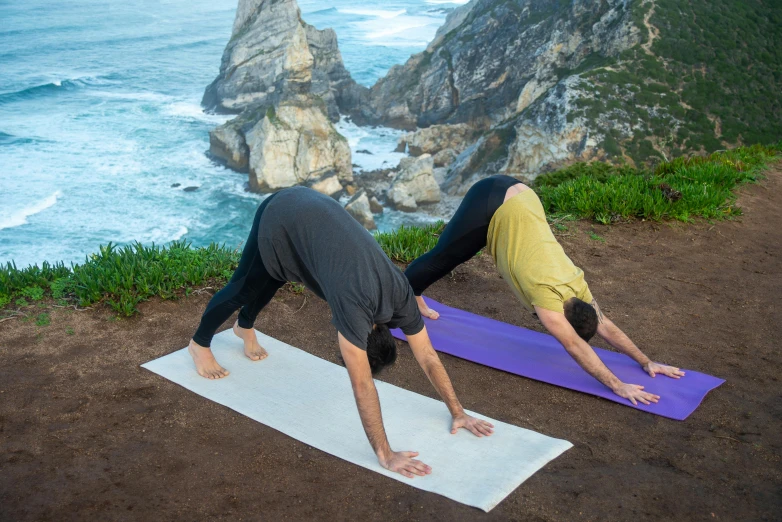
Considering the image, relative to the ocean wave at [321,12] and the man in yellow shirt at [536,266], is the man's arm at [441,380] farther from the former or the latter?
the ocean wave at [321,12]

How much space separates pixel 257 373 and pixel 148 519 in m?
1.48

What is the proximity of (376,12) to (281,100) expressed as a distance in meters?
56.7

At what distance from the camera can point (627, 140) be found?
29812 millimetres

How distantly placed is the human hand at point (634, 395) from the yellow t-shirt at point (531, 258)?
2.12ft

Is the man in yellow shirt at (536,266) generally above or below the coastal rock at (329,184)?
above

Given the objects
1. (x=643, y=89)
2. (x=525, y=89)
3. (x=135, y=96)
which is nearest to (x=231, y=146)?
(x=525, y=89)

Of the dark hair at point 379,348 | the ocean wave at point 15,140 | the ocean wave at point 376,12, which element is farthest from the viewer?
the ocean wave at point 376,12

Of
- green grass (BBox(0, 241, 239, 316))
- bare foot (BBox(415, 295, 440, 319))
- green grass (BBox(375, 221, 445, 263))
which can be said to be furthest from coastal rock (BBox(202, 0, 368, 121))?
bare foot (BBox(415, 295, 440, 319))

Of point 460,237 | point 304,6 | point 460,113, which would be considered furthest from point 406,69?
point 460,237

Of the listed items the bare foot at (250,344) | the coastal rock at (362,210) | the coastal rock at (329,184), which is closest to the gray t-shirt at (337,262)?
the bare foot at (250,344)

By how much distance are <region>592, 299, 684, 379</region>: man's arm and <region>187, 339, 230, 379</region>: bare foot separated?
2597mm

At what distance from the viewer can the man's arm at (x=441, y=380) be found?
3.54 metres

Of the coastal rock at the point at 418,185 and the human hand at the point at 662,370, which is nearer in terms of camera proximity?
the human hand at the point at 662,370

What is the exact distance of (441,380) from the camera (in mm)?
3643
